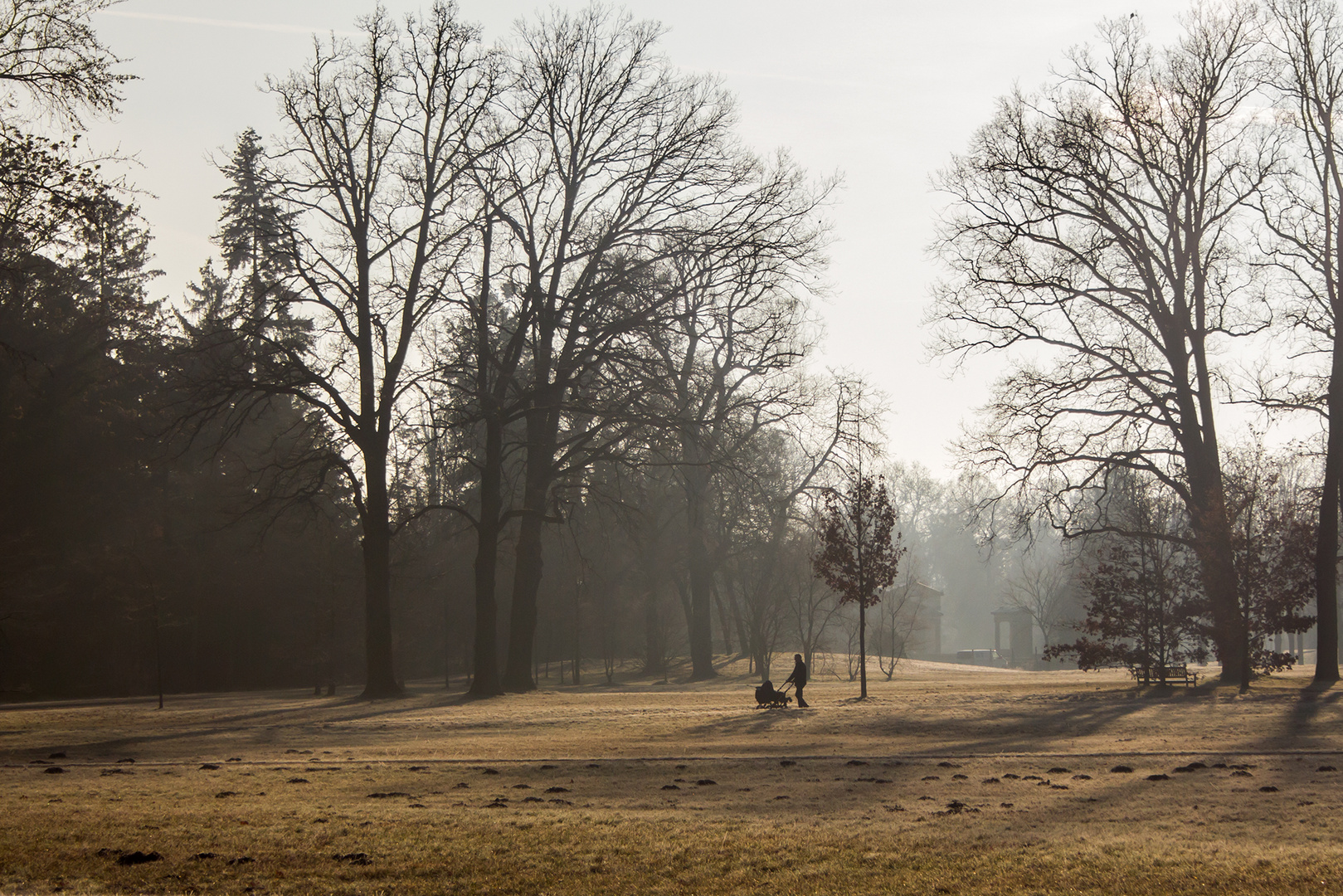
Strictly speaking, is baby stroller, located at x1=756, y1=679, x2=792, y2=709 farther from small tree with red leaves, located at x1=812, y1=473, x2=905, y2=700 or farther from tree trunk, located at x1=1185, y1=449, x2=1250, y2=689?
tree trunk, located at x1=1185, y1=449, x2=1250, y2=689

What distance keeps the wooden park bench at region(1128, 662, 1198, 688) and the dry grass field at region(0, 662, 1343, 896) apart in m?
8.42

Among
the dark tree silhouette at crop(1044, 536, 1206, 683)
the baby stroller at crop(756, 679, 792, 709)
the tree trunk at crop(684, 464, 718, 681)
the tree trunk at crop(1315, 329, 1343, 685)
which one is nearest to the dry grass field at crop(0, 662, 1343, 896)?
the baby stroller at crop(756, 679, 792, 709)

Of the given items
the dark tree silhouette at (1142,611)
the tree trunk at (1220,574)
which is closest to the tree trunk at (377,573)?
the dark tree silhouette at (1142,611)

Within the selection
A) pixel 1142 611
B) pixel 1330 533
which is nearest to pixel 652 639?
pixel 1142 611

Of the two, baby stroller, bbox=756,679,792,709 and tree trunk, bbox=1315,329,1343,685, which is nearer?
baby stroller, bbox=756,679,792,709

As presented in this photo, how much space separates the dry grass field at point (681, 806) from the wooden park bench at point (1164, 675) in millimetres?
8418

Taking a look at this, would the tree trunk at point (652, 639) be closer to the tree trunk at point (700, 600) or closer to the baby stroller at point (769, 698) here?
the tree trunk at point (700, 600)

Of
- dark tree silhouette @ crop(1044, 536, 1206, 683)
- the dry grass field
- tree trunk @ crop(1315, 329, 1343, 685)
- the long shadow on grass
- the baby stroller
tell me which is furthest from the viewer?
dark tree silhouette @ crop(1044, 536, 1206, 683)

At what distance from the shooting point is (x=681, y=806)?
1028cm

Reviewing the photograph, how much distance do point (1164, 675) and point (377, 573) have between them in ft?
68.4

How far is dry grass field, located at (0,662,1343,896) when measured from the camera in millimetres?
7234

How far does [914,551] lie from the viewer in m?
130

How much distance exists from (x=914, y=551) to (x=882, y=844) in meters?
125

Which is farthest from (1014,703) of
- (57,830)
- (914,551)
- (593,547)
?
(914,551)
